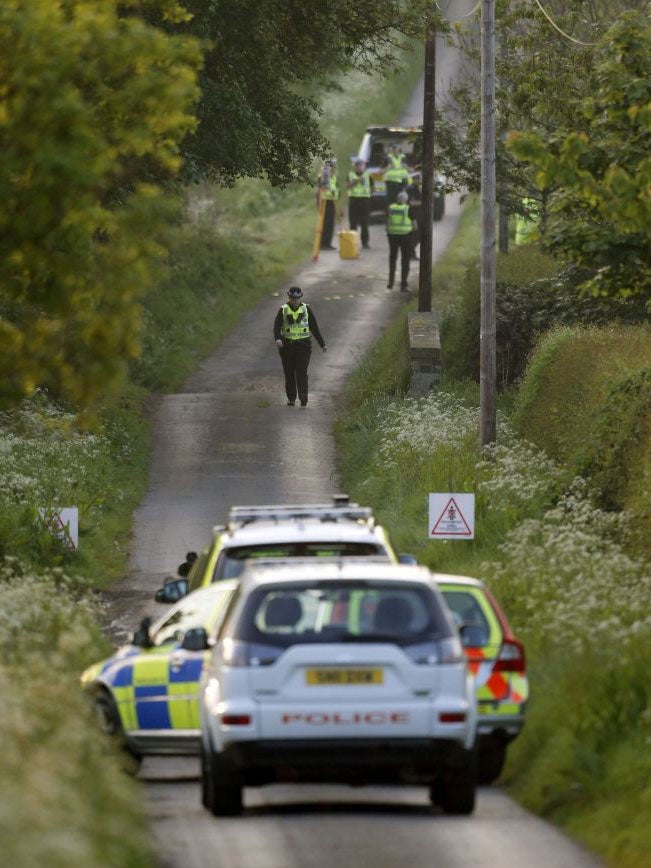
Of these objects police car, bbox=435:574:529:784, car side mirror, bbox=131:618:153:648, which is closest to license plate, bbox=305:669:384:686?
police car, bbox=435:574:529:784

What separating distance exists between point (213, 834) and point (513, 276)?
79.4ft

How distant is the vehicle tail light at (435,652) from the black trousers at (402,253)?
3118 centimetres

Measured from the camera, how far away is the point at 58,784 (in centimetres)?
848

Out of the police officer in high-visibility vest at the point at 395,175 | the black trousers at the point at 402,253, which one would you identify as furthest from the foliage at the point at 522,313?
the police officer in high-visibility vest at the point at 395,175

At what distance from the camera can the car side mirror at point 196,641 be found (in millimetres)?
13219

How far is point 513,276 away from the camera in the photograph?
35.2 m

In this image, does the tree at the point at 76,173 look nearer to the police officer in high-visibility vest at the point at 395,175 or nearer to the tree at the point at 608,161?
the tree at the point at 608,161

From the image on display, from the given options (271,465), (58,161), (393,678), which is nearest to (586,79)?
(271,465)

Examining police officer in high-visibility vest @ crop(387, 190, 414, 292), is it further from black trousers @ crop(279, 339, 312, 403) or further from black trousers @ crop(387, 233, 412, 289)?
black trousers @ crop(279, 339, 312, 403)

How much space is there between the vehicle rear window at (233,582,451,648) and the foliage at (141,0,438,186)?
18601 mm

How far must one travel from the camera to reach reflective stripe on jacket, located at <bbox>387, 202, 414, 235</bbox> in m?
42.3

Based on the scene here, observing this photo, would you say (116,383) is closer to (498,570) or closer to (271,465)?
(498,570)

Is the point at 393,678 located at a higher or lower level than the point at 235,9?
lower

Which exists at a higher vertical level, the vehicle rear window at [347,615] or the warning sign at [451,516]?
the vehicle rear window at [347,615]
